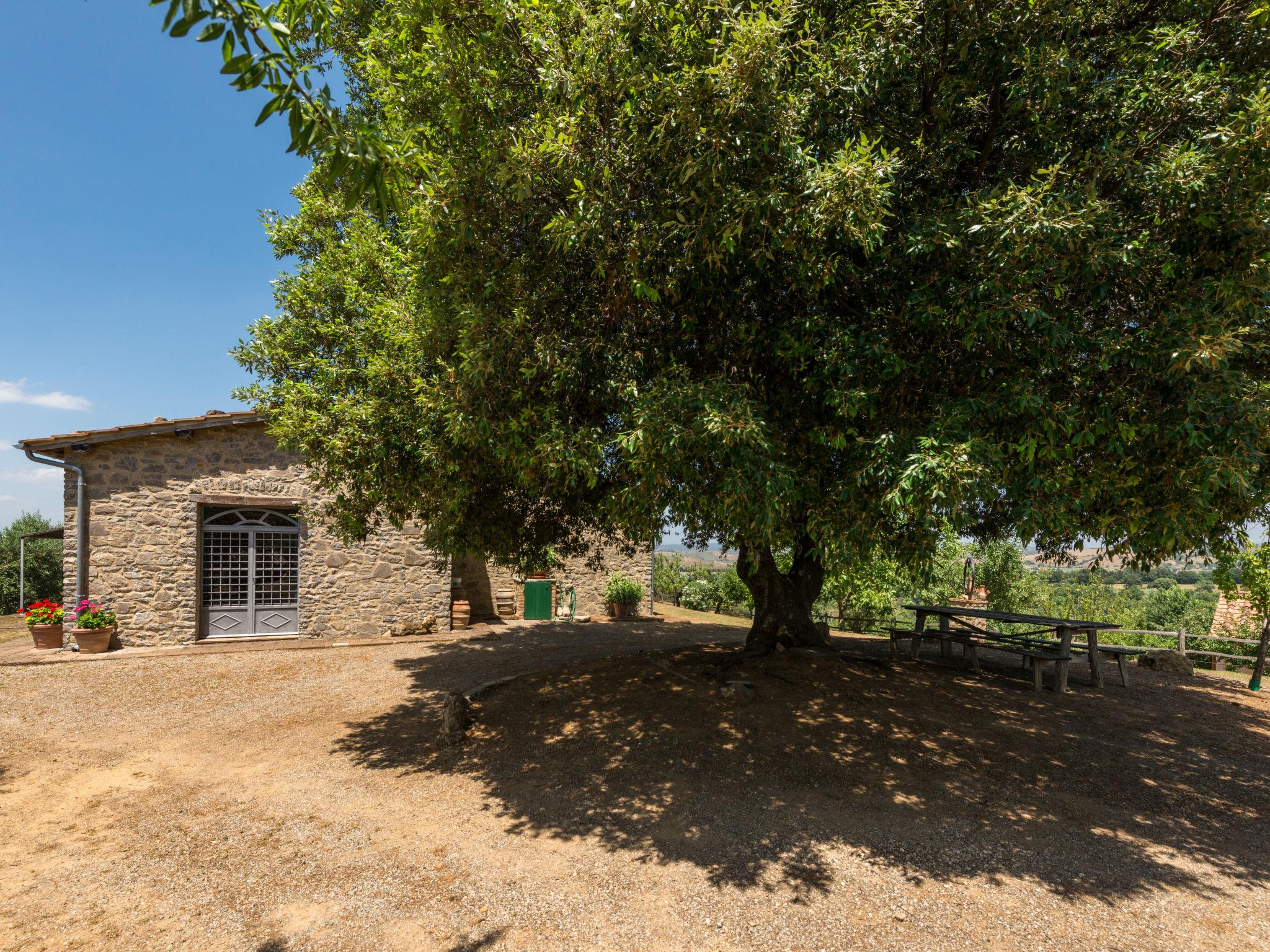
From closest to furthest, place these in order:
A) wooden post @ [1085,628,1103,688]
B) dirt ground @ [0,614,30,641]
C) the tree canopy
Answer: the tree canopy, wooden post @ [1085,628,1103,688], dirt ground @ [0,614,30,641]

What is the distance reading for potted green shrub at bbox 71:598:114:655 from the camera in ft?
34.3

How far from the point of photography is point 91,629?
413 inches

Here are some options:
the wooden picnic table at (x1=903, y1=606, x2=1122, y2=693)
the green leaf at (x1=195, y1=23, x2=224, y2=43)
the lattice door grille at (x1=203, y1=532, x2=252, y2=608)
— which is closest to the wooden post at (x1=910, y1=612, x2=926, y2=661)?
the wooden picnic table at (x1=903, y1=606, x2=1122, y2=693)

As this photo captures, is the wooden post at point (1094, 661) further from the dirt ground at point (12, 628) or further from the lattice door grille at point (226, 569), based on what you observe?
the dirt ground at point (12, 628)

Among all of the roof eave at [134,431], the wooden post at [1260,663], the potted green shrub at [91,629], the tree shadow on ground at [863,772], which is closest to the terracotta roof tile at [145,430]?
the roof eave at [134,431]

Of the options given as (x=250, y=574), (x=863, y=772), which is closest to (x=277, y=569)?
(x=250, y=574)

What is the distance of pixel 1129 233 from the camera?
4.37 meters

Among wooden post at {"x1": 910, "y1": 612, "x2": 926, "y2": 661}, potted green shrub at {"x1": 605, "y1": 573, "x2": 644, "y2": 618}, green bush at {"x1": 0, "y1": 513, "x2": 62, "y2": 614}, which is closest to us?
wooden post at {"x1": 910, "y1": 612, "x2": 926, "y2": 661}

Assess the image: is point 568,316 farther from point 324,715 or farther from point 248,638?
point 248,638

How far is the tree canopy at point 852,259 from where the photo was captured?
3.89m

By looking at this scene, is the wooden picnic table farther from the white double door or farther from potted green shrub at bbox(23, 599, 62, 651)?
potted green shrub at bbox(23, 599, 62, 651)

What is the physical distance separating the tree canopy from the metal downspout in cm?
926

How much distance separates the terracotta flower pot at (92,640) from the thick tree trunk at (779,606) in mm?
11218

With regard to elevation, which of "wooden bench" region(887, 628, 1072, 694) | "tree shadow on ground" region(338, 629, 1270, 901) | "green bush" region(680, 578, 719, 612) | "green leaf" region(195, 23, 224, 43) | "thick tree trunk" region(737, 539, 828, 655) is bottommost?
"green bush" region(680, 578, 719, 612)
